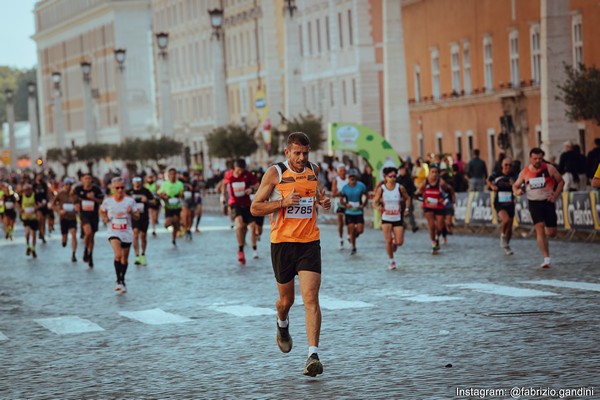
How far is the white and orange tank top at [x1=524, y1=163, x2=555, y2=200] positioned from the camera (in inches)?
955

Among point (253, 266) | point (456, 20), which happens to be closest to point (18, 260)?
point (253, 266)

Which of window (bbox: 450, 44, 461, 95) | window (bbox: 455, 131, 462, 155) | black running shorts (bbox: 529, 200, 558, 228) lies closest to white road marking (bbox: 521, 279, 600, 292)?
black running shorts (bbox: 529, 200, 558, 228)

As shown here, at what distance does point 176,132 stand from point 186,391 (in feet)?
351

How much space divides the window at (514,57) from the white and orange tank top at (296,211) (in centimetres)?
4239

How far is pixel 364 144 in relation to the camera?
4347 cm

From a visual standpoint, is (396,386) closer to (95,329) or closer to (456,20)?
(95,329)

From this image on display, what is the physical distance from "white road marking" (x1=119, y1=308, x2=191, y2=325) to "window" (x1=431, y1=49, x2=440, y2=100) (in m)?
45.0

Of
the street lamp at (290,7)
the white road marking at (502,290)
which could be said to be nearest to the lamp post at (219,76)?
the street lamp at (290,7)

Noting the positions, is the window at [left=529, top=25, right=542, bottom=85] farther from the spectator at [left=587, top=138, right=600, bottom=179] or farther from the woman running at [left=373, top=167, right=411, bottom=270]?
the woman running at [left=373, top=167, right=411, bottom=270]

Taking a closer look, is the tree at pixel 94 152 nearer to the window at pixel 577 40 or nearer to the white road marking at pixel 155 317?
the window at pixel 577 40

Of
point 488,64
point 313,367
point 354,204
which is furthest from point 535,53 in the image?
point 313,367

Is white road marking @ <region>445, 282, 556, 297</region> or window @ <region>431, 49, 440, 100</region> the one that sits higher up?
window @ <region>431, 49, 440, 100</region>

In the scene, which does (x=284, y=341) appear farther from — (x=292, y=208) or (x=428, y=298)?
(x=428, y=298)

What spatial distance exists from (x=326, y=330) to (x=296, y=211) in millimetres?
3266
